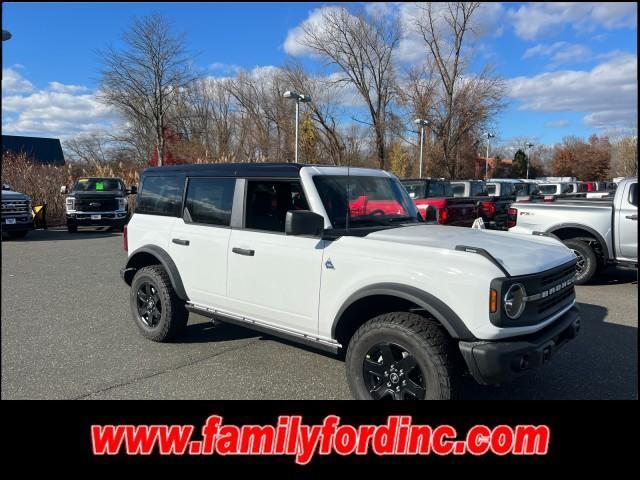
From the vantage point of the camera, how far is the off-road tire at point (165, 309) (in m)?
4.82

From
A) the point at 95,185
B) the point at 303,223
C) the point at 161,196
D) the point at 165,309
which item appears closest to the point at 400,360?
the point at 303,223

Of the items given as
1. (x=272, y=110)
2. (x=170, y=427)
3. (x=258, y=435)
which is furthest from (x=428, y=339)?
(x=272, y=110)

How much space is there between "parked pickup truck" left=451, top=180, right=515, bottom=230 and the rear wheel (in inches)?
95.4

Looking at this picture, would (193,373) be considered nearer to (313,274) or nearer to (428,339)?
(313,274)

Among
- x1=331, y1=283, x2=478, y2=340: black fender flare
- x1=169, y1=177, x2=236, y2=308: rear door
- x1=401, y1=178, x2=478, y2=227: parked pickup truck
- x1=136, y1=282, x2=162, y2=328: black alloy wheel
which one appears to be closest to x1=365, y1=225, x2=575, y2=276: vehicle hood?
x1=331, y1=283, x2=478, y2=340: black fender flare

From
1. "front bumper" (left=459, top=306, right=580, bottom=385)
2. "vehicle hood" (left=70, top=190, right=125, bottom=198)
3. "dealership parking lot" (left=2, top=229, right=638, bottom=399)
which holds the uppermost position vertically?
"vehicle hood" (left=70, top=190, right=125, bottom=198)

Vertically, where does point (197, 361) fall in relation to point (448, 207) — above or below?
below

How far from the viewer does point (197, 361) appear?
452cm

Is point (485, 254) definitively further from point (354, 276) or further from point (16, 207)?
point (16, 207)

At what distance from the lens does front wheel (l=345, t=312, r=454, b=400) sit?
3.01 m

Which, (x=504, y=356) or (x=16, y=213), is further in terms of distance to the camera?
(x=16, y=213)

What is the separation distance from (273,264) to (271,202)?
64 centimetres

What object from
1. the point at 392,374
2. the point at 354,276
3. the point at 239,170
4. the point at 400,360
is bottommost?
the point at 392,374

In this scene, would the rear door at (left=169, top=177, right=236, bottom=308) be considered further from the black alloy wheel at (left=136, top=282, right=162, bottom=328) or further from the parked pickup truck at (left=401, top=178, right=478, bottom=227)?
Result: the parked pickup truck at (left=401, top=178, right=478, bottom=227)
